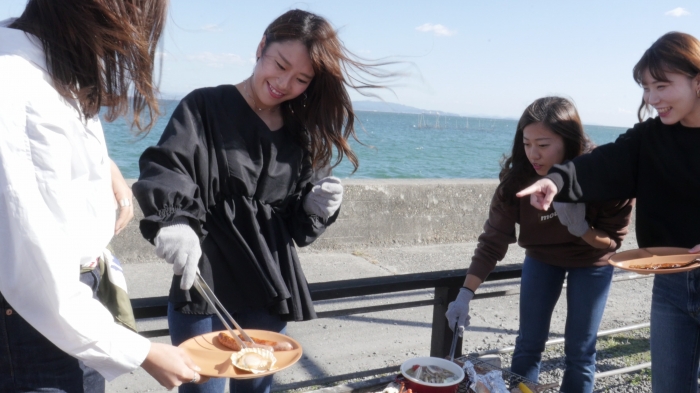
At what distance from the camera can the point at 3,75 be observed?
3.64ft

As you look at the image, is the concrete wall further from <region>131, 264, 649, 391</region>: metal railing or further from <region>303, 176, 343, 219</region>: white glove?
<region>303, 176, 343, 219</region>: white glove

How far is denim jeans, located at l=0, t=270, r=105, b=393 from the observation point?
1218mm

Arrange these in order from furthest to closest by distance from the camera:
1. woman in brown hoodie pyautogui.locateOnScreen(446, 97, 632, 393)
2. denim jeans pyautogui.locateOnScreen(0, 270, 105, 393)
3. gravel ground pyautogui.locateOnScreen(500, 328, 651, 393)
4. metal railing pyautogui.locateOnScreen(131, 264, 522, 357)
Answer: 1. gravel ground pyautogui.locateOnScreen(500, 328, 651, 393)
2. woman in brown hoodie pyautogui.locateOnScreen(446, 97, 632, 393)
3. metal railing pyautogui.locateOnScreen(131, 264, 522, 357)
4. denim jeans pyautogui.locateOnScreen(0, 270, 105, 393)

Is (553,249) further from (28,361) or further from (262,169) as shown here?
(28,361)

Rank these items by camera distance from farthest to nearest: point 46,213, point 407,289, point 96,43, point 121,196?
point 407,289
point 121,196
point 96,43
point 46,213

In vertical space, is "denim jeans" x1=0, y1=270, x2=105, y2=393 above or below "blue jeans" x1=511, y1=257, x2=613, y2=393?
above

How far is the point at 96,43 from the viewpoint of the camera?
1240mm

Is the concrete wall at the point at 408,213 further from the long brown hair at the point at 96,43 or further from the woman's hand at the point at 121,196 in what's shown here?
the long brown hair at the point at 96,43

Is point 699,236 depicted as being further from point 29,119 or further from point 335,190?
point 29,119

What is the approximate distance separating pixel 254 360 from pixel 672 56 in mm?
1790

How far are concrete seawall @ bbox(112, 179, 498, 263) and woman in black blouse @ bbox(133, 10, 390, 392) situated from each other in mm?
4773

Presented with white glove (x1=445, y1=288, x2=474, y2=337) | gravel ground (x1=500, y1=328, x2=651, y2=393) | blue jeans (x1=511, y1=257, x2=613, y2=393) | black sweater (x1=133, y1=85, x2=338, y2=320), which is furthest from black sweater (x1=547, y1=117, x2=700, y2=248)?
gravel ground (x1=500, y1=328, x2=651, y2=393)

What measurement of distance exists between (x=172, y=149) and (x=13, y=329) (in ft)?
2.41

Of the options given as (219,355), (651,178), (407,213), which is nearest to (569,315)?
(651,178)
